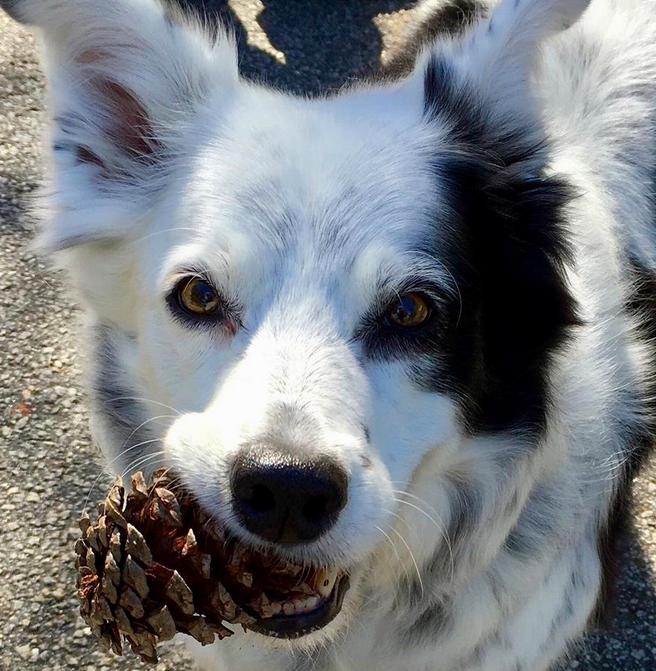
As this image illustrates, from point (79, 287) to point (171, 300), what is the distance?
0.46 metres

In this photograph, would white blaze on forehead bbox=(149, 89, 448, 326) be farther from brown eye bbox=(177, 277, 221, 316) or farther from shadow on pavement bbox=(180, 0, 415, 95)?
shadow on pavement bbox=(180, 0, 415, 95)

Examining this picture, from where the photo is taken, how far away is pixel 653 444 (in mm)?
2795

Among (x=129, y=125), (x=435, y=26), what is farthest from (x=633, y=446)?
(x=435, y=26)

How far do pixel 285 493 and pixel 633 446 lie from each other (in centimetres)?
149

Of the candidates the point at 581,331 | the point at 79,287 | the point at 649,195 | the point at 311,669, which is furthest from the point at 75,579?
the point at 649,195

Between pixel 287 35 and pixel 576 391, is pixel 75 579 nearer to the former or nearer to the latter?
pixel 576 391

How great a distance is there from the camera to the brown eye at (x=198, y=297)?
6.05ft

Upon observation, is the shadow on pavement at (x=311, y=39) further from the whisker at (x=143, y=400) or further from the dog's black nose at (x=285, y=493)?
the dog's black nose at (x=285, y=493)

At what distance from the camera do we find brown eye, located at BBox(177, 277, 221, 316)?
1.84 m

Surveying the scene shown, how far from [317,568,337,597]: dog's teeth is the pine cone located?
0.07 meters

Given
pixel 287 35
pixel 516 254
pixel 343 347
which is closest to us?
pixel 343 347

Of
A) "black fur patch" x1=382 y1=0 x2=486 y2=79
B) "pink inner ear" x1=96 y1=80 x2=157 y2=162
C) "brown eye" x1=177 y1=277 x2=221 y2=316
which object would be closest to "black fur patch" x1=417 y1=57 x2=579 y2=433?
"brown eye" x1=177 y1=277 x2=221 y2=316

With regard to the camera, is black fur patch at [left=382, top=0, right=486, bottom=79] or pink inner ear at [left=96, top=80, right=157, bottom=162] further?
black fur patch at [left=382, top=0, right=486, bottom=79]

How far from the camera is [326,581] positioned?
1.83 m
